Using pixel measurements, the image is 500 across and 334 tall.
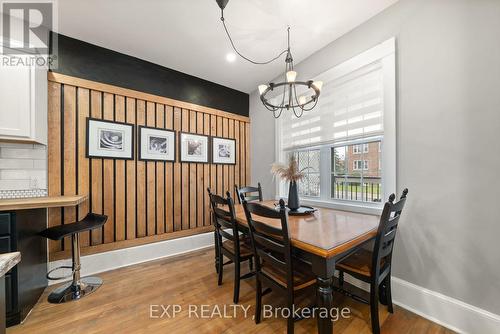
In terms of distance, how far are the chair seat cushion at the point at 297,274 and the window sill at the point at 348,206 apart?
0.98m

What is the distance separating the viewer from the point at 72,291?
1.99 metres

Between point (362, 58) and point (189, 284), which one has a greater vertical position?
point (362, 58)

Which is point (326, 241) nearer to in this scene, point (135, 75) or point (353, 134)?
point (353, 134)

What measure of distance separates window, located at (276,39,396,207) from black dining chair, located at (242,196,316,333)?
116 cm

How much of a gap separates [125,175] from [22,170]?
923 millimetres

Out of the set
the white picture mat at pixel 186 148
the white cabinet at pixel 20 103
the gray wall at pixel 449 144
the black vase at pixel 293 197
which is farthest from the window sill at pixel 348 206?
the white cabinet at pixel 20 103

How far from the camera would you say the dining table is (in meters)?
1.18

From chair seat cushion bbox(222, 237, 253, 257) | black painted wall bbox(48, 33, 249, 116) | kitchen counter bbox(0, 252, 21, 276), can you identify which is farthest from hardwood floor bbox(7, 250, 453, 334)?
black painted wall bbox(48, 33, 249, 116)

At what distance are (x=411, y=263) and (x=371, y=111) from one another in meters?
1.49

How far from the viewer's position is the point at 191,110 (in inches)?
127


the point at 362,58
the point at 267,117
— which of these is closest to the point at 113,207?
the point at 267,117

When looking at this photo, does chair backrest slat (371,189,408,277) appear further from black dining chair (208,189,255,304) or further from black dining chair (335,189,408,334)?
black dining chair (208,189,255,304)

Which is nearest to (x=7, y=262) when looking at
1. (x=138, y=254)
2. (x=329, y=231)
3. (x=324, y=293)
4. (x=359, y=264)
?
(x=324, y=293)

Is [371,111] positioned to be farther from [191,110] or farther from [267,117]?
[191,110]
